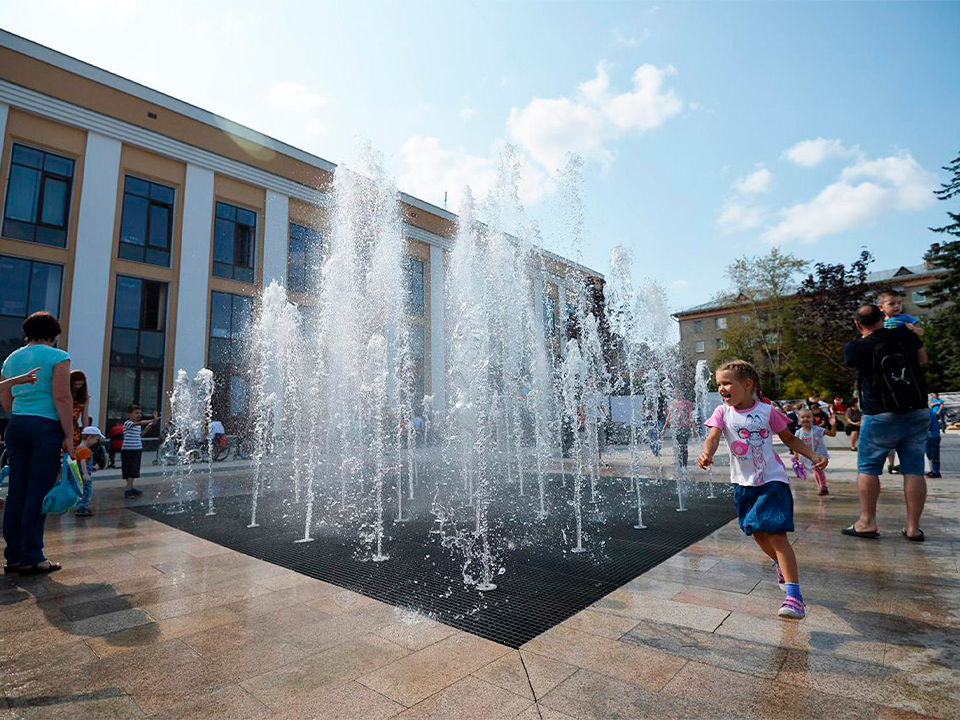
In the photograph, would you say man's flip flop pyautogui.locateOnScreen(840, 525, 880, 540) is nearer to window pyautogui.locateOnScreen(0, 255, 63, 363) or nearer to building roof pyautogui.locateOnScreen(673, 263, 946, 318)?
window pyautogui.locateOnScreen(0, 255, 63, 363)

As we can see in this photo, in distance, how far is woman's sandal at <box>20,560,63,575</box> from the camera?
378cm

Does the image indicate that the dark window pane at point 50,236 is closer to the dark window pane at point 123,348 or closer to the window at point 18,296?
the window at point 18,296

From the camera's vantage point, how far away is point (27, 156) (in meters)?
16.1

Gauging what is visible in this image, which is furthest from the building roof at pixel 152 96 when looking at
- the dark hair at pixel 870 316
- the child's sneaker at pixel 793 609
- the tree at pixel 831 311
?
the tree at pixel 831 311

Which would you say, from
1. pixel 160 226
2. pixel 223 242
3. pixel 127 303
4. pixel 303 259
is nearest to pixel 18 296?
pixel 127 303

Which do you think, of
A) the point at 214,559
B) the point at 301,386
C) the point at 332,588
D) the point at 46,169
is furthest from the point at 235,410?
the point at 332,588

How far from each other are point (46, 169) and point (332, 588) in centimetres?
1970

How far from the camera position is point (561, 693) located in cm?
205

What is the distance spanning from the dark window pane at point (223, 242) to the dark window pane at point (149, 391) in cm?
496

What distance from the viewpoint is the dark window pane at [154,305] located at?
18031mm

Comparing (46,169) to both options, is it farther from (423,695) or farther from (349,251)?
(423,695)

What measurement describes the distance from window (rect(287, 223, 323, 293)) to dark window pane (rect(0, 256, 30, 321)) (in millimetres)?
8509

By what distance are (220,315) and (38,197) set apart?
6268mm

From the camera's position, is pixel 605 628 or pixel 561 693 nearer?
pixel 561 693
